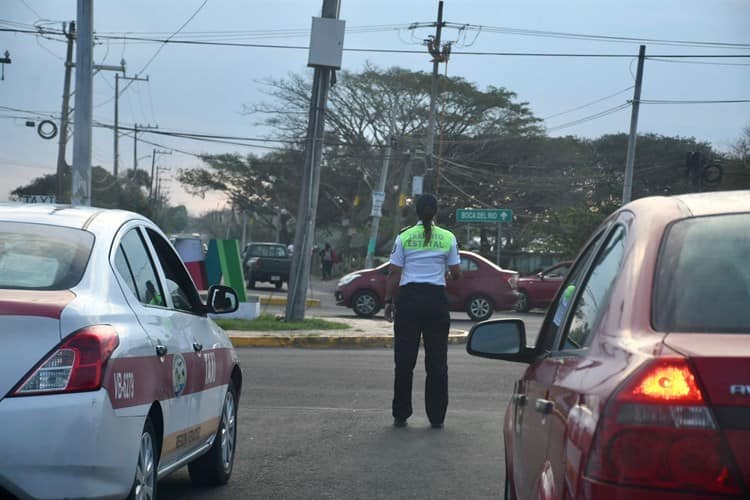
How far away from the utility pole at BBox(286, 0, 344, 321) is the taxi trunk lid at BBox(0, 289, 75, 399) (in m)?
15.6

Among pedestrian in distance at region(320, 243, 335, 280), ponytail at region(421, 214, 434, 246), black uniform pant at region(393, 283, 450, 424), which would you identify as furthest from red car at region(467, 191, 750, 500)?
pedestrian in distance at region(320, 243, 335, 280)

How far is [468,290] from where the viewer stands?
2567cm

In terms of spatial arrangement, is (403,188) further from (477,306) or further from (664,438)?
(664,438)

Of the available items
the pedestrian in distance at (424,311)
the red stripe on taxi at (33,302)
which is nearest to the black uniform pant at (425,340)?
the pedestrian in distance at (424,311)

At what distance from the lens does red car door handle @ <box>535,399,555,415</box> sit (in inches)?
122

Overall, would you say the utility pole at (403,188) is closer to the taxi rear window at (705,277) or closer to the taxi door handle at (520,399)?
the taxi door handle at (520,399)

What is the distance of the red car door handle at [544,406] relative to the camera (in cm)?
311

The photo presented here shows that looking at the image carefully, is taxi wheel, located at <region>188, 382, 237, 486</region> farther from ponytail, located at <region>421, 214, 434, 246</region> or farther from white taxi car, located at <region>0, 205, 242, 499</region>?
ponytail, located at <region>421, 214, 434, 246</region>

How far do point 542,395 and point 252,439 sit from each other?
16.6 ft

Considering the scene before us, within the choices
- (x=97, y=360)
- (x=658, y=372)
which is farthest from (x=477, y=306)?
(x=658, y=372)

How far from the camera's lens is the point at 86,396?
4074 mm

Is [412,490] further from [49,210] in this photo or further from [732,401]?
[732,401]

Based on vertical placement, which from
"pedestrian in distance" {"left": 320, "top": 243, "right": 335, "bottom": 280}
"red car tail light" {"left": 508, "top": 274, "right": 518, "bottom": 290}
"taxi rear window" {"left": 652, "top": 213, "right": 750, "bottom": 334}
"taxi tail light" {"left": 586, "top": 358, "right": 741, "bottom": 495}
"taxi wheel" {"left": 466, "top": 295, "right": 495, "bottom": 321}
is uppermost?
"taxi rear window" {"left": 652, "top": 213, "right": 750, "bottom": 334}

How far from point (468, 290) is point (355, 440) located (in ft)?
57.9
